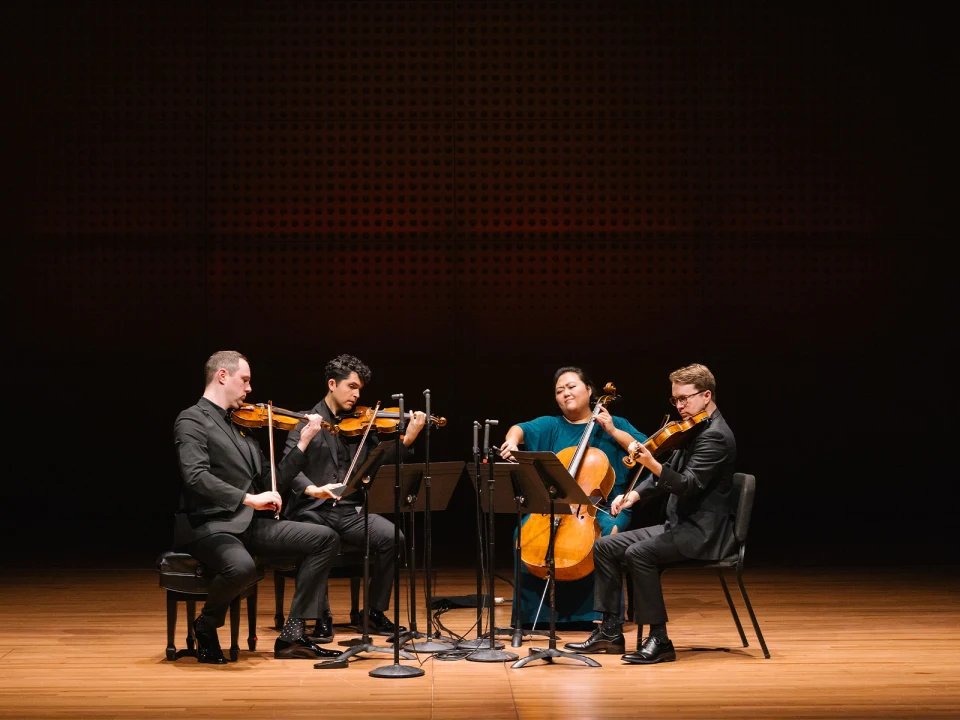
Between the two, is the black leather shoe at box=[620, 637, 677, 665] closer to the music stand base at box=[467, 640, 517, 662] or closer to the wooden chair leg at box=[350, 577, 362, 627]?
the music stand base at box=[467, 640, 517, 662]

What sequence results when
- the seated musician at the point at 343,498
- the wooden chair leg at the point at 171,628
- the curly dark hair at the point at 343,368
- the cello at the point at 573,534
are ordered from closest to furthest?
the wooden chair leg at the point at 171,628, the cello at the point at 573,534, the seated musician at the point at 343,498, the curly dark hair at the point at 343,368

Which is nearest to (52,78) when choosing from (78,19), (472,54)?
(78,19)

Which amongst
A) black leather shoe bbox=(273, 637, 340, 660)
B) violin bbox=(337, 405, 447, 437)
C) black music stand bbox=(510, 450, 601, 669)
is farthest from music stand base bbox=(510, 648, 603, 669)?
violin bbox=(337, 405, 447, 437)

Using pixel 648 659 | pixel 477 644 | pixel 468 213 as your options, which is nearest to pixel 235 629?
pixel 477 644

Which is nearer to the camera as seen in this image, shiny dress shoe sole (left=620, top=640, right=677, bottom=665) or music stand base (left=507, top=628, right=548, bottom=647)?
shiny dress shoe sole (left=620, top=640, right=677, bottom=665)

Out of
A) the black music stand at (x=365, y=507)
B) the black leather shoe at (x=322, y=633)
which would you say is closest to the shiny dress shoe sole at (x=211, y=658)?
the black music stand at (x=365, y=507)

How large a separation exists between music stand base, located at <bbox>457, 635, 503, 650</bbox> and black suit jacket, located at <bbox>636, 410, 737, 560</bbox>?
33.2 inches

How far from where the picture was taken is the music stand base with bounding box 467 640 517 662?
4.14m

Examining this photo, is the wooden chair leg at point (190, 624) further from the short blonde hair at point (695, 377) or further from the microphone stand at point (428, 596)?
the short blonde hair at point (695, 377)

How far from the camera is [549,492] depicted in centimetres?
396

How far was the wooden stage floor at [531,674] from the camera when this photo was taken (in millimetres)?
3461

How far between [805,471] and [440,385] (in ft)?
7.99

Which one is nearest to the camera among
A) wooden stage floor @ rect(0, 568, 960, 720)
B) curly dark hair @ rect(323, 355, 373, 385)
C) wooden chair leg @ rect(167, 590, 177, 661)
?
wooden stage floor @ rect(0, 568, 960, 720)

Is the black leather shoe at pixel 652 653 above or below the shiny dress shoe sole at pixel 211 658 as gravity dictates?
above
